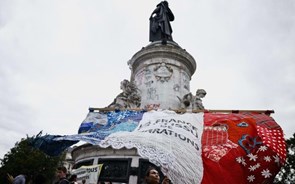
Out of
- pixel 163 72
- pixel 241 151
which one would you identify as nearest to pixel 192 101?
pixel 163 72

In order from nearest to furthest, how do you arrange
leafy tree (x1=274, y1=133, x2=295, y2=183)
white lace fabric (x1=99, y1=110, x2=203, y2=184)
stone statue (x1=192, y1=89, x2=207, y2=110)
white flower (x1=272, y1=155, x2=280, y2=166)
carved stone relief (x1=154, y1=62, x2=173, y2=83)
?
1. white lace fabric (x1=99, y1=110, x2=203, y2=184)
2. white flower (x1=272, y1=155, x2=280, y2=166)
3. stone statue (x1=192, y1=89, x2=207, y2=110)
4. carved stone relief (x1=154, y1=62, x2=173, y2=83)
5. leafy tree (x1=274, y1=133, x2=295, y2=183)

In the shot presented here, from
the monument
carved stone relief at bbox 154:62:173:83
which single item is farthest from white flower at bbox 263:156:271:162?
carved stone relief at bbox 154:62:173:83

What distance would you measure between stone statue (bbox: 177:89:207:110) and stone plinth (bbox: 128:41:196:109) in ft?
1.03

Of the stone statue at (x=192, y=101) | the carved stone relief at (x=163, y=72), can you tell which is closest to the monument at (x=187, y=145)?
the stone statue at (x=192, y=101)

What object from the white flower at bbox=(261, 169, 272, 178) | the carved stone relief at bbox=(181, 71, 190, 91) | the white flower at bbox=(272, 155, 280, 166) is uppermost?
the carved stone relief at bbox=(181, 71, 190, 91)

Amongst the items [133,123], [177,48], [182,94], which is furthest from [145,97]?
[133,123]

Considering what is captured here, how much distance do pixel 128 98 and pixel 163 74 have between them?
7.74 ft

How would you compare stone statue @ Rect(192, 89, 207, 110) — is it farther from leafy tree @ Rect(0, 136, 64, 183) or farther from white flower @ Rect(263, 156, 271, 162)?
leafy tree @ Rect(0, 136, 64, 183)

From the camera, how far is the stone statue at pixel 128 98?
13.4 meters

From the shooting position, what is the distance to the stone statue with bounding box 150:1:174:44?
17797 millimetres

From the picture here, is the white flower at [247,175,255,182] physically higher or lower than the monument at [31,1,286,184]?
lower

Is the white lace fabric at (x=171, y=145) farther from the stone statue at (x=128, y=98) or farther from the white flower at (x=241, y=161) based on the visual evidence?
the stone statue at (x=128, y=98)

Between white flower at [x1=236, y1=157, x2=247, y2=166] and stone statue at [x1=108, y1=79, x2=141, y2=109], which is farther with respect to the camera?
stone statue at [x1=108, y1=79, x2=141, y2=109]

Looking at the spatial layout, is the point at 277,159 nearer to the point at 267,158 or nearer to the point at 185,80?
the point at 267,158
